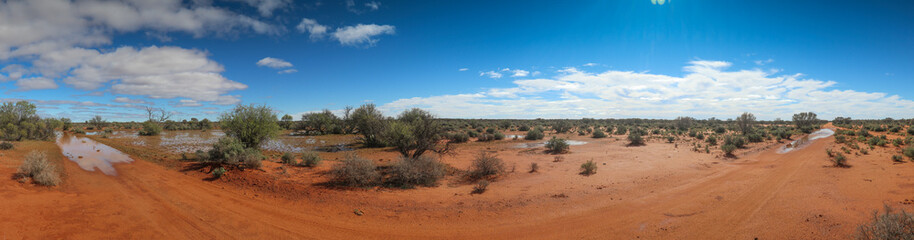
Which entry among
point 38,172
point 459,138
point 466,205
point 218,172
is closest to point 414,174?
point 466,205

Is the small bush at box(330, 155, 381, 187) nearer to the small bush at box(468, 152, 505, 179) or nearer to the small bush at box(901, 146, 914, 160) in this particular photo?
the small bush at box(468, 152, 505, 179)

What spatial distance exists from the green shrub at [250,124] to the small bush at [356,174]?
9052mm

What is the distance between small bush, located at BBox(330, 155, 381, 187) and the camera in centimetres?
1094

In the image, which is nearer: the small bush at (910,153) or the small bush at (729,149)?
the small bush at (910,153)

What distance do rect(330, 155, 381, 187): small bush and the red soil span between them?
2.23ft

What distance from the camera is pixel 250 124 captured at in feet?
57.1

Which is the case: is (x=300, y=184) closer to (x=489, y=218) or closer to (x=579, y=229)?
(x=489, y=218)

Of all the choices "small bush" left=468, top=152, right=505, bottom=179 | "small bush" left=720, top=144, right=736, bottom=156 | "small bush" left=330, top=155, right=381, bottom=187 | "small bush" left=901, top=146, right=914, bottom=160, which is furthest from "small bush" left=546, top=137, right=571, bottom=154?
"small bush" left=330, top=155, right=381, bottom=187

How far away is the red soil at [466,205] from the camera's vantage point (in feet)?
22.2

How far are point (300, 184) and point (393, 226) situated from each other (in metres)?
5.70

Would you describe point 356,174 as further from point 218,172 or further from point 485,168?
point 218,172

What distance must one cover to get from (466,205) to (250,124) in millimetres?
14724

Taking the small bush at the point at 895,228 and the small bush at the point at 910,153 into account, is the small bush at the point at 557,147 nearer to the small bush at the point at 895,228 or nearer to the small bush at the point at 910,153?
the small bush at the point at 910,153

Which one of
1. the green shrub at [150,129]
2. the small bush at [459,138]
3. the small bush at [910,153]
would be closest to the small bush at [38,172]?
the small bush at [459,138]
